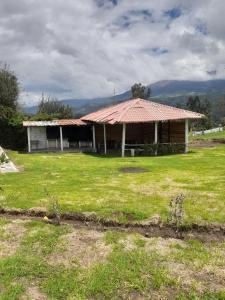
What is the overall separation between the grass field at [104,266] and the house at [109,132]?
2199cm

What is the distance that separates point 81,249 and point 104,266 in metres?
1.19

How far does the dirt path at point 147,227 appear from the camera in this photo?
35.0ft

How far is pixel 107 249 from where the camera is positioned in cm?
973

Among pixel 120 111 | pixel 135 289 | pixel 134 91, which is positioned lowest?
pixel 135 289

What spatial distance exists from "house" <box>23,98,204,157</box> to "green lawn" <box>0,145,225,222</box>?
9795mm

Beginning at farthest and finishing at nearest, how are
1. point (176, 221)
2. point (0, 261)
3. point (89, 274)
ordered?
point (176, 221) < point (0, 261) < point (89, 274)

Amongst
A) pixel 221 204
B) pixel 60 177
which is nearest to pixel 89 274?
pixel 221 204

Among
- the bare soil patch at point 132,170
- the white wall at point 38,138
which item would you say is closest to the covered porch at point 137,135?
the white wall at point 38,138

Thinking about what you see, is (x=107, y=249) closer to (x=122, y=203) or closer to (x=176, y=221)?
(x=176, y=221)

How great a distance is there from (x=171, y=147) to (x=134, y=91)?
74639 millimetres

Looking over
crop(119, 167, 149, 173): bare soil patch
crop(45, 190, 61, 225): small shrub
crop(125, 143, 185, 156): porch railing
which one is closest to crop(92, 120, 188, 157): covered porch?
crop(125, 143, 185, 156): porch railing

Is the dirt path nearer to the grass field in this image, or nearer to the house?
the grass field

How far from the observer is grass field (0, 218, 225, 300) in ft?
25.2

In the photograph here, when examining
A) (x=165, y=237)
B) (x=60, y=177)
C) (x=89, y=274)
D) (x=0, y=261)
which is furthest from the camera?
(x=60, y=177)
